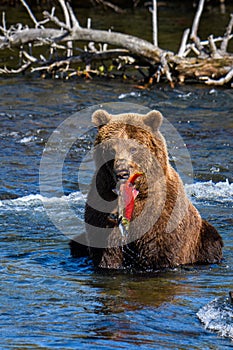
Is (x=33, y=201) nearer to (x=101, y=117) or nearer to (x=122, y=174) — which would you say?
(x=101, y=117)

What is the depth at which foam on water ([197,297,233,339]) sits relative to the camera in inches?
180

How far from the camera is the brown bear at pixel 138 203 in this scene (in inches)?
212

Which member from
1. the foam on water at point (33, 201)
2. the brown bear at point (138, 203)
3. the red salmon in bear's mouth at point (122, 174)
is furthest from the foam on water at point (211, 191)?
the red salmon in bear's mouth at point (122, 174)

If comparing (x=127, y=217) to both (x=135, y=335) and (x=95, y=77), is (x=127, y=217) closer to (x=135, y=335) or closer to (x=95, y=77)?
(x=135, y=335)

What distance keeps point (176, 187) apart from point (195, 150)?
4232mm

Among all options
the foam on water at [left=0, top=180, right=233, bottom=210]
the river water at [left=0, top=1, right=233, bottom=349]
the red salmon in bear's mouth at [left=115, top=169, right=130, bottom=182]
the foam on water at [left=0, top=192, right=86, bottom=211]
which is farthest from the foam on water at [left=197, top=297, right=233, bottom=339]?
the foam on water at [left=0, top=192, right=86, bottom=211]

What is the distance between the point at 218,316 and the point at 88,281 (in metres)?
1.24

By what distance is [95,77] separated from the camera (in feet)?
46.0

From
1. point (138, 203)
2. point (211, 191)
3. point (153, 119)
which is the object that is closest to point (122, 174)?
point (138, 203)

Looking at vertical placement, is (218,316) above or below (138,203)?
below

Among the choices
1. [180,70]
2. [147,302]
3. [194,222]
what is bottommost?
[147,302]

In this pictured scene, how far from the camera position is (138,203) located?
5570 millimetres

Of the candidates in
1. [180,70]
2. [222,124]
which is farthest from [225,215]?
[180,70]

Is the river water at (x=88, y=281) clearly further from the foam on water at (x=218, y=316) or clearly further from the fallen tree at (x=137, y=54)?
the fallen tree at (x=137, y=54)
